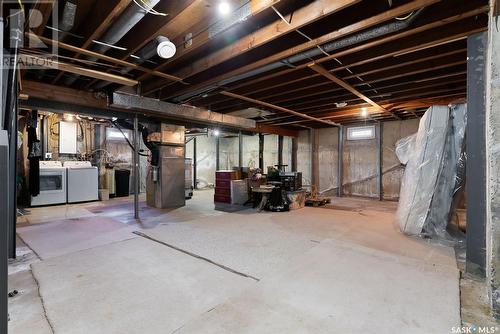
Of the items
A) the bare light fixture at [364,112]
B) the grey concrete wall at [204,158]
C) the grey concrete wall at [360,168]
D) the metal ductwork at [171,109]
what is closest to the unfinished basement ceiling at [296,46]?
the metal ductwork at [171,109]

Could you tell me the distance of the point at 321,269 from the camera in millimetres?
2447

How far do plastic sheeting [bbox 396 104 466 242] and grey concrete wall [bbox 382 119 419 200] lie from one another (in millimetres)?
3887

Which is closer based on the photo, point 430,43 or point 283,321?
point 283,321

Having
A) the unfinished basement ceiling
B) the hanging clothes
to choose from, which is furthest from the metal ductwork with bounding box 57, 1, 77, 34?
the hanging clothes

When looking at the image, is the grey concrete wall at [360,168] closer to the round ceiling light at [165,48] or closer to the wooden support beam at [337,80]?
the wooden support beam at [337,80]

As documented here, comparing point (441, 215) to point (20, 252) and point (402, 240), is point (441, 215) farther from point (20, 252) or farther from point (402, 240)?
point (20, 252)

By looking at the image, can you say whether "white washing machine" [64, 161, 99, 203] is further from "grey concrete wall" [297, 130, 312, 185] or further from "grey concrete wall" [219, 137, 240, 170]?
"grey concrete wall" [297, 130, 312, 185]

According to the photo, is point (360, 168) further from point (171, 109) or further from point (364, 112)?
point (171, 109)

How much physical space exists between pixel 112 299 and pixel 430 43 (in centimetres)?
390

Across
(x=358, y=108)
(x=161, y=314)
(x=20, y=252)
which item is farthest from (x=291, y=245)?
(x=358, y=108)

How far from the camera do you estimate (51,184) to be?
6148 millimetres

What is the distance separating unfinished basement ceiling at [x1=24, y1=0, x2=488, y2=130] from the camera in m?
2.25

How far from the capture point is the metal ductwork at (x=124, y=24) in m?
2.19

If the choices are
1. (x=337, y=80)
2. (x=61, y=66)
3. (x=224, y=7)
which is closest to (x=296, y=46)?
(x=224, y=7)
